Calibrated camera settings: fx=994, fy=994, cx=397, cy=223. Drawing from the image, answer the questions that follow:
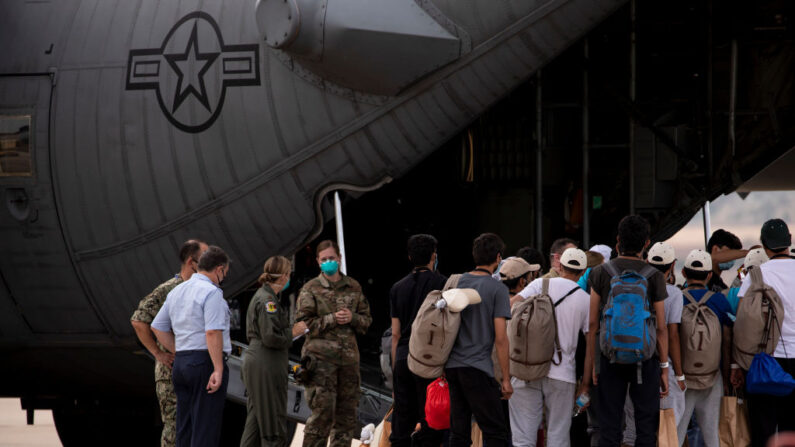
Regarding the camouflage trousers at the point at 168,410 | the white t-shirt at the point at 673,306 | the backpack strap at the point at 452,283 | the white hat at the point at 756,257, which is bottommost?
the camouflage trousers at the point at 168,410

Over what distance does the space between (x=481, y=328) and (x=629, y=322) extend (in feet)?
Answer: 3.27

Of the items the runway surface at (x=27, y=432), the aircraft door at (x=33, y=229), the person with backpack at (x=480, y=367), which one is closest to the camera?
the person with backpack at (x=480, y=367)

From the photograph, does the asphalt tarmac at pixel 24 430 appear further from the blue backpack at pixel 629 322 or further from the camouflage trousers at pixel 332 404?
the blue backpack at pixel 629 322

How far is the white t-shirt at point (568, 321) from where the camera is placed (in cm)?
729

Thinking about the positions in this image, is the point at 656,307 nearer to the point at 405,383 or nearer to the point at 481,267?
the point at 481,267

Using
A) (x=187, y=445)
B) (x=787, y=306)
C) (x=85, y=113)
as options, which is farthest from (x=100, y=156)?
(x=787, y=306)

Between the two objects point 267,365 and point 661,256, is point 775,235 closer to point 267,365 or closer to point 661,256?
point 661,256

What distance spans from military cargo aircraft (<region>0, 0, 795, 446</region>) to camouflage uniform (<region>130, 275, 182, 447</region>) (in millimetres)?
1673

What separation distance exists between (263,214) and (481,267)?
320cm

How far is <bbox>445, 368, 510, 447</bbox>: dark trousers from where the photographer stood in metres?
6.74

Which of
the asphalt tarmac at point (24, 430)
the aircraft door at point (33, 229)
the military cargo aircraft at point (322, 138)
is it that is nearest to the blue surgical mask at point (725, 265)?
the military cargo aircraft at point (322, 138)

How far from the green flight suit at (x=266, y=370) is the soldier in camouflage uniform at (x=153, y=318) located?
0.62 meters

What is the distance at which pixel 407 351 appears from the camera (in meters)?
7.50

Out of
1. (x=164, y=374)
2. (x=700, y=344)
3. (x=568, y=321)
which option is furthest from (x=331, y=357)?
(x=700, y=344)
